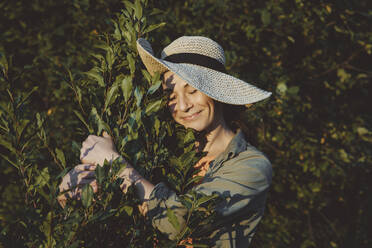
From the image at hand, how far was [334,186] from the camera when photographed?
4277mm

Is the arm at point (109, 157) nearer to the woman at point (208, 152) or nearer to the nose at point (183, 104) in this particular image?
the woman at point (208, 152)

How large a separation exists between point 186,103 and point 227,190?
52cm

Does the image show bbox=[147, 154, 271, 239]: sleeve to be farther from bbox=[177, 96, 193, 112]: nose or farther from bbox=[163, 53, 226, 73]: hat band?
bbox=[163, 53, 226, 73]: hat band

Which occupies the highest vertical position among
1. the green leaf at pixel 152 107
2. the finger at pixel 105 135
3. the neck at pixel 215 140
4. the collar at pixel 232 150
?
the green leaf at pixel 152 107

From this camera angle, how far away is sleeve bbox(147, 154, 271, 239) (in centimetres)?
118

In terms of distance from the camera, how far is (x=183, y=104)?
1.63 m

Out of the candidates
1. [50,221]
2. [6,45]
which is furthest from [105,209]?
[6,45]

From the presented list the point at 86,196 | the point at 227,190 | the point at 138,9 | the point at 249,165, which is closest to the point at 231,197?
the point at 227,190

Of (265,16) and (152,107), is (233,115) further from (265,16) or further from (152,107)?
(265,16)

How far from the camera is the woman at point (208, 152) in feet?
3.91

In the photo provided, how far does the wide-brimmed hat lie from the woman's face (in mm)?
76

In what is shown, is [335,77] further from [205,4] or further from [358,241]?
[358,241]

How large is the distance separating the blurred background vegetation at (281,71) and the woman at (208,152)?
4.98ft

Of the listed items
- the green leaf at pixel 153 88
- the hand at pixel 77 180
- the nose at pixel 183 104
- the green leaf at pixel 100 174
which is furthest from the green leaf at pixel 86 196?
the nose at pixel 183 104
